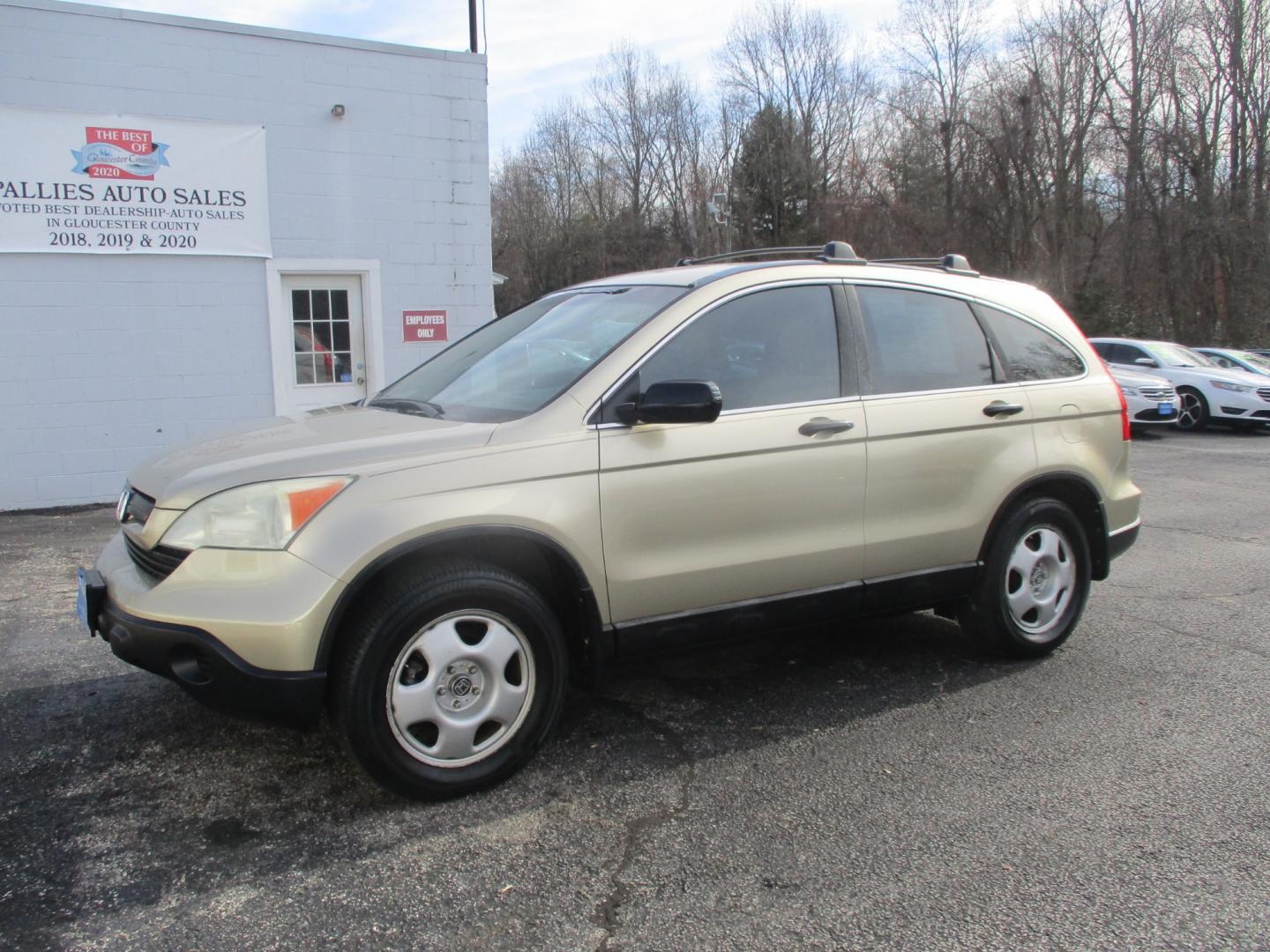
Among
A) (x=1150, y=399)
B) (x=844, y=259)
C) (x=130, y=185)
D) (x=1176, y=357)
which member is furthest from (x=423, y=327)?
(x=1176, y=357)

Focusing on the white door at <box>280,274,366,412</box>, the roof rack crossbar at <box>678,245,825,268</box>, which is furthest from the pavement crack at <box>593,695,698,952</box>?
the white door at <box>280,274,366,412</box>

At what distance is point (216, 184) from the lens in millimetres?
9312

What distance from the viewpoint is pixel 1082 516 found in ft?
15.1

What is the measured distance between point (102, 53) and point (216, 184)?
141 cm

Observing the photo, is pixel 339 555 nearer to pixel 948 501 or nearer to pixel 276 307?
pixel 948 501

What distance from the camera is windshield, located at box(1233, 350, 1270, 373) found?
59.3 feet

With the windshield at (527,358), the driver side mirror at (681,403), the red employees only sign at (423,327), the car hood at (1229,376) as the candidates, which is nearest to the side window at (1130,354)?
the car hood at (1229,376)

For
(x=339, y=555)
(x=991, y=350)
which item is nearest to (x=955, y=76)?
(x=991, y=350)

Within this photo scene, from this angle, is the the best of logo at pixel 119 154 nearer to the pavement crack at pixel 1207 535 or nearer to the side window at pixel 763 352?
the side window at pixel 763 352

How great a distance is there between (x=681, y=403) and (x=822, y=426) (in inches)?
29.7

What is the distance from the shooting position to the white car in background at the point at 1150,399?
1550 cm

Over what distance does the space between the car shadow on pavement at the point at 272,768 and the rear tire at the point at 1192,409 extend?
14.5 m

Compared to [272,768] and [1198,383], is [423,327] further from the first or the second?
[1198,383]

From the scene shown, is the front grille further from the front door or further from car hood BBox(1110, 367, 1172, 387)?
car hood BBox(1110, 367, 1172, 387)
